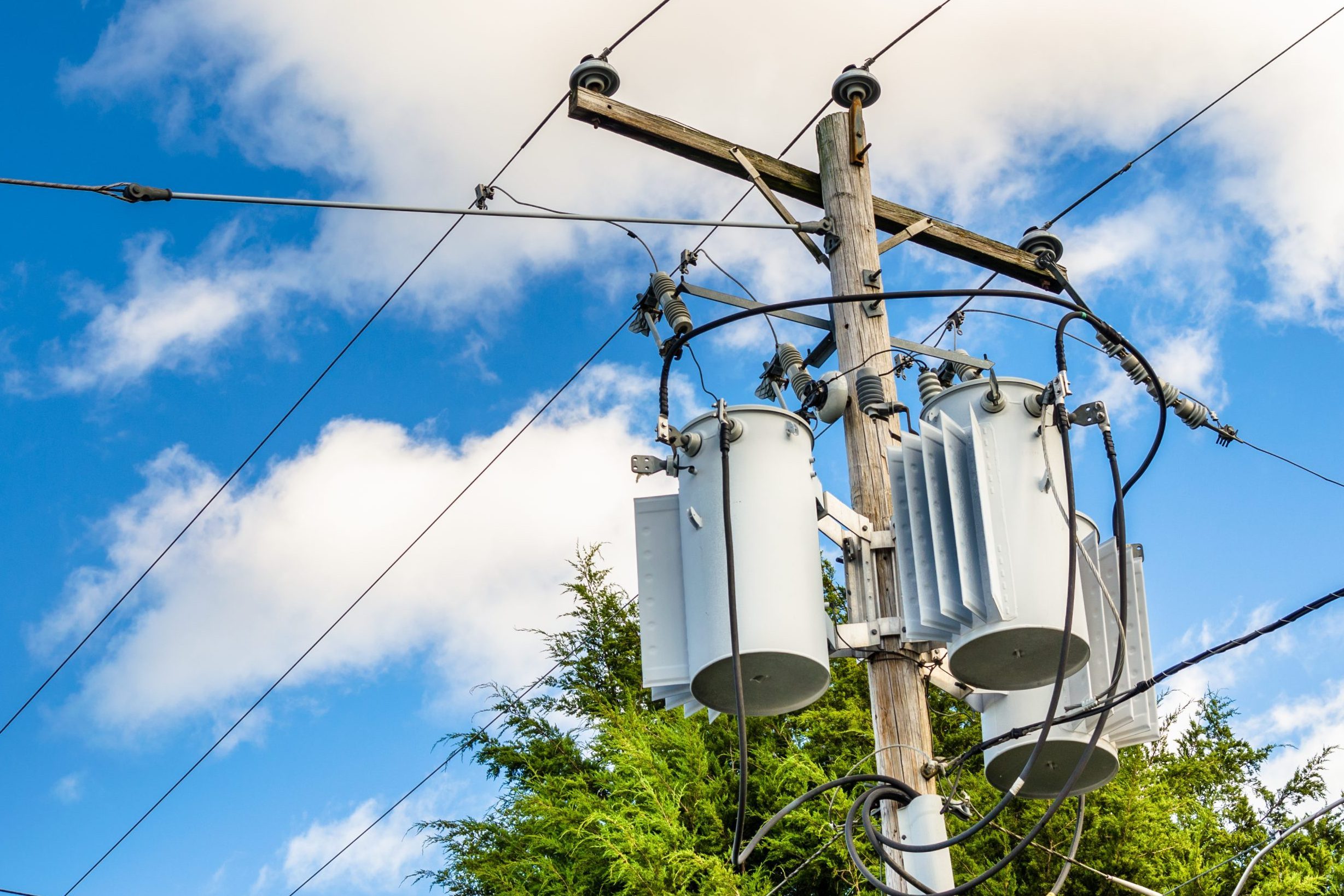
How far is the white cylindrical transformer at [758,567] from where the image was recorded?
17.1 ft

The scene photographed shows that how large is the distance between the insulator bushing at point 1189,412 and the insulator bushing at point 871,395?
78.4 inches

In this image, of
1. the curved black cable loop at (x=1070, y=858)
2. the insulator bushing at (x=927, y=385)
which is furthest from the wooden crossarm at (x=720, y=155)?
the curved black cable loop at (x=1070, y=858)

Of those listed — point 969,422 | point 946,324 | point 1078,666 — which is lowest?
point 1078,666

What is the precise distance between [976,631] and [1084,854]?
5962 mm

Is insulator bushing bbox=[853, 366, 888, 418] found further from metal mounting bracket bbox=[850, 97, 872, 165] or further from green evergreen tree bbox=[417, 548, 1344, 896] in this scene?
green evergreen tree bbox=[417, 548, 1344, 896]

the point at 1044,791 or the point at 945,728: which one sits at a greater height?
the point at 945,728

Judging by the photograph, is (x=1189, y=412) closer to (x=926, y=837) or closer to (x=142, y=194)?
(x=926, y=837)

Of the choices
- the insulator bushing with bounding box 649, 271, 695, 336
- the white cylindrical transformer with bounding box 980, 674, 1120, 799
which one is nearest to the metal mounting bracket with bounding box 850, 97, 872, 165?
the insulator bushing with bounding box 649, 271, 695, 336

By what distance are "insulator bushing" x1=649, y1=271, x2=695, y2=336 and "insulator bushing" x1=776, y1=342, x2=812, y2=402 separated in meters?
0.54

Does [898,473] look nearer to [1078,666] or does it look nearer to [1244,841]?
[1078,666]

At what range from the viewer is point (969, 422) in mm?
5387

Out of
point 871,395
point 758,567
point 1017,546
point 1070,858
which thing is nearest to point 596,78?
point 871,395

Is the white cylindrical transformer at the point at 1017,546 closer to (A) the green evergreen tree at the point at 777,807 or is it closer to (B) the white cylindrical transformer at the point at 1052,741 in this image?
(B) the white cylindrical transformer at the point at 1052,741

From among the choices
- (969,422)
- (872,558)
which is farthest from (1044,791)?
(969,422)
